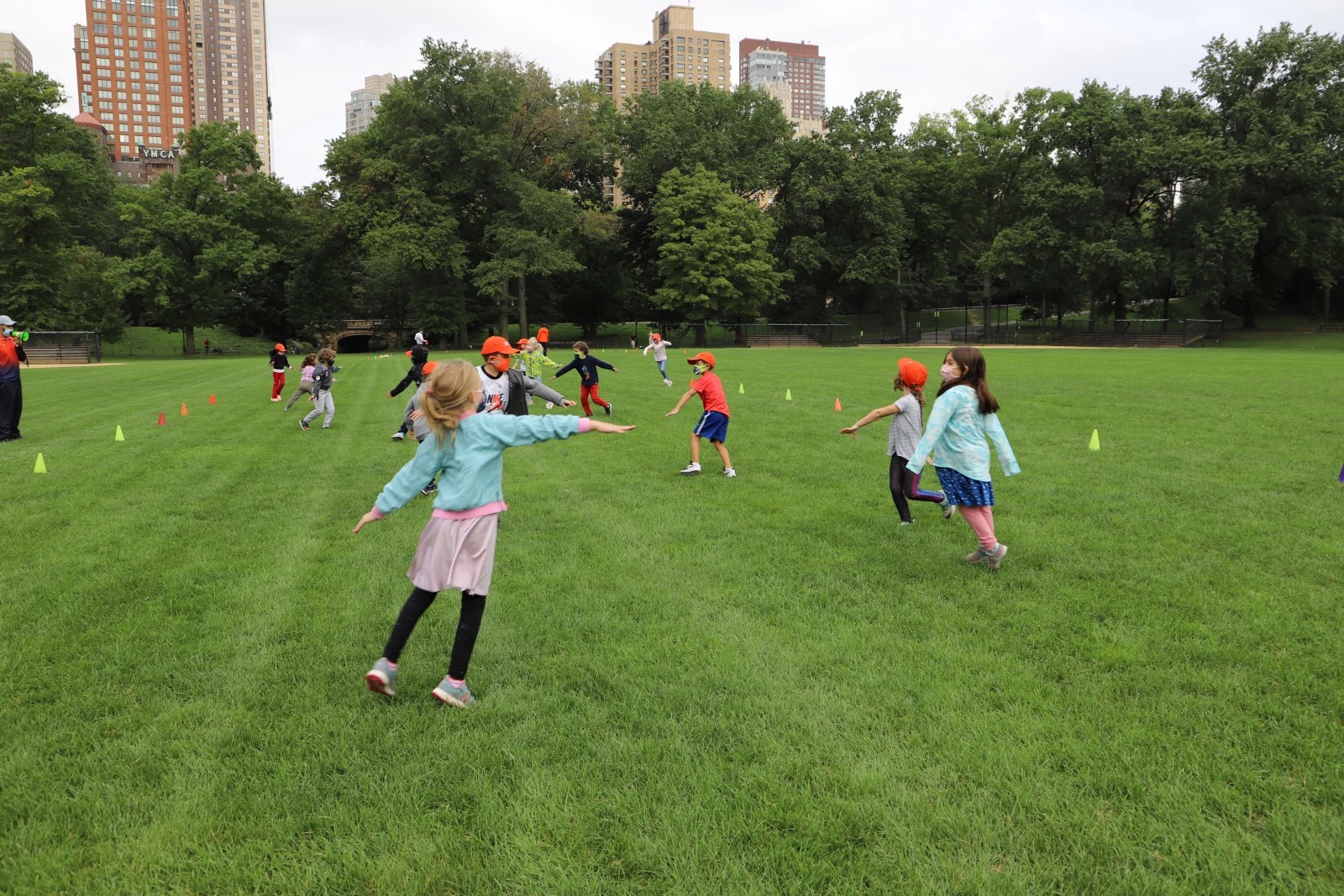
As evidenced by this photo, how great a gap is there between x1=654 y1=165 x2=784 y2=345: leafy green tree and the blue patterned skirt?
148 ft

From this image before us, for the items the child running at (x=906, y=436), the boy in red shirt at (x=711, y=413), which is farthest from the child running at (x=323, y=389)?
the child running at (x=906, y=436)

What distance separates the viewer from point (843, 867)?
3.03 metres

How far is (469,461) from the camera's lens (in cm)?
432

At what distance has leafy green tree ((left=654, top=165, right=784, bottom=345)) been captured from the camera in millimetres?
51438

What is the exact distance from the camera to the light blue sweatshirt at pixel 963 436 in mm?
6430

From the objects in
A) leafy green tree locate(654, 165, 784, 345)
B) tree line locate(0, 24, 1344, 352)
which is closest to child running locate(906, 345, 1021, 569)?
tree line locate(0, 24, 1344, 352)

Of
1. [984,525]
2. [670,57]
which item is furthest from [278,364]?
[670,57]

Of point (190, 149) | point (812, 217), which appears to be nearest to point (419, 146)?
point (190, 149)

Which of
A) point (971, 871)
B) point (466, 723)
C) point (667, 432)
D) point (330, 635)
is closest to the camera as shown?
point (971, 871)

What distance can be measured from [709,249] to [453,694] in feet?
161

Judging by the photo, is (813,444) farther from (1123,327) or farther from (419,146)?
(1123,327)

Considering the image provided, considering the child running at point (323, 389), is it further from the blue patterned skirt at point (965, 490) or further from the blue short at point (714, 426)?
the blue patterned skirt at point (965, 490)

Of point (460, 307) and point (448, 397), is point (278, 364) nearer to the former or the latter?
point (448, 397)

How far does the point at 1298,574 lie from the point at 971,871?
15.9ft
